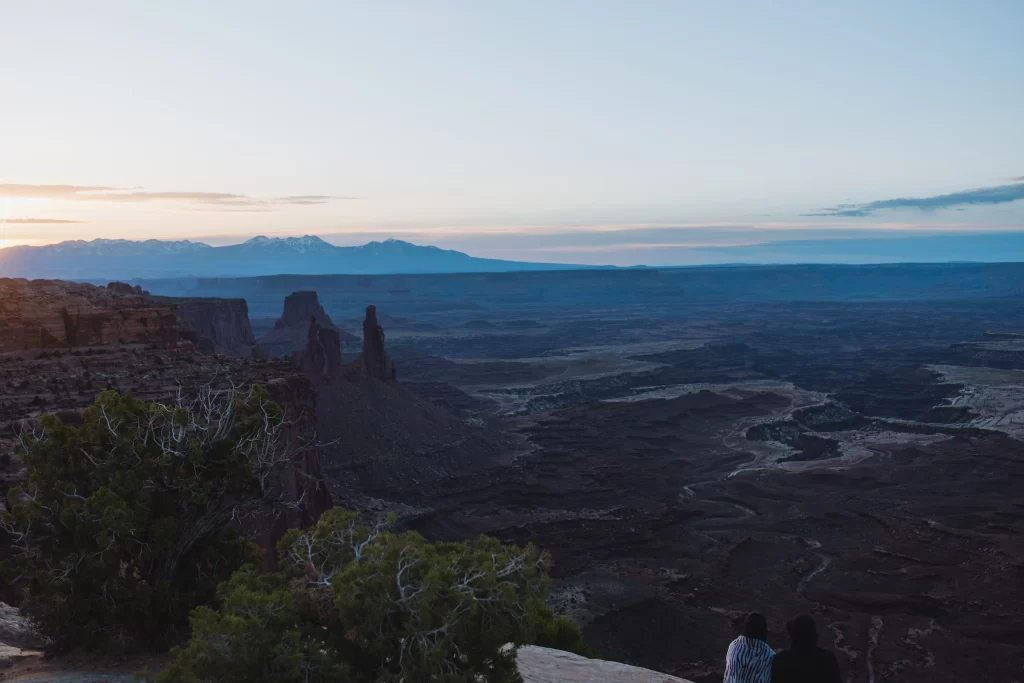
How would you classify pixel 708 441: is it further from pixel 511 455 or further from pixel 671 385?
pixel 671 385

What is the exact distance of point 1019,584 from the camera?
32906 millimetres

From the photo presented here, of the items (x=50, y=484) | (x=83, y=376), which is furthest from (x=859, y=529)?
(x=50, y=484)

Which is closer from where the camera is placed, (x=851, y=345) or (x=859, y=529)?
(x=859, y=529)

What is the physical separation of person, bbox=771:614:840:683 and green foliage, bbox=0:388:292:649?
8.45 meters

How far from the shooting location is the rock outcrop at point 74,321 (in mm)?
29375

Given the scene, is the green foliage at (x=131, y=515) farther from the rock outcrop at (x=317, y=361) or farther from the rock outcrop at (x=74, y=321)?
the rock outcrop at (x=317, y=361)

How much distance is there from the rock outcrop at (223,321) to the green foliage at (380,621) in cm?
6934

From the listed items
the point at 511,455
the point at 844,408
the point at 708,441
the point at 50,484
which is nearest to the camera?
the point at 50,484

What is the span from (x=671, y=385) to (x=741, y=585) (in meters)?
62.0

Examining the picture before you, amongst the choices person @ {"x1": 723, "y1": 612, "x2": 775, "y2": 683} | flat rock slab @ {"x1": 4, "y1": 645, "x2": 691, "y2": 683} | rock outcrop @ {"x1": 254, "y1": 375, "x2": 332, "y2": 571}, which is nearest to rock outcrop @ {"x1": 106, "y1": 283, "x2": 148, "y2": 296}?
rock outcrop @ {"x1": 254, "y1": 375, "x2": 332, "y2": 571}

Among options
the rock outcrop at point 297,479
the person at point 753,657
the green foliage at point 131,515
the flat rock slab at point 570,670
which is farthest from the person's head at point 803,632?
the rock outcrop at point 297,479

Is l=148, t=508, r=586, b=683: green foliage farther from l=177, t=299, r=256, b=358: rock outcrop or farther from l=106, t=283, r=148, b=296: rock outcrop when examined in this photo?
l=177, t=299, r=256, b=358: rock outcrop

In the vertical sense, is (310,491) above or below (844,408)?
above

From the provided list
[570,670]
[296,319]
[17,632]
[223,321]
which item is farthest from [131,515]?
[296,319]
